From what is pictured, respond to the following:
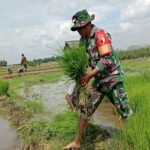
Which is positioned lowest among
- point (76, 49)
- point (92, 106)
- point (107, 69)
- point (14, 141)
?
point (14, 141)

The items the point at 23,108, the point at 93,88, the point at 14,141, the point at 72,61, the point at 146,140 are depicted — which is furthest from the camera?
the point at 23,108

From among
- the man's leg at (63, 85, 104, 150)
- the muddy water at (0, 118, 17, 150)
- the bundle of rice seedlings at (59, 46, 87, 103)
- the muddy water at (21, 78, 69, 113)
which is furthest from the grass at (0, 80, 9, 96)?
the bundle of rice seedlings at (59, 46, 87, 103)

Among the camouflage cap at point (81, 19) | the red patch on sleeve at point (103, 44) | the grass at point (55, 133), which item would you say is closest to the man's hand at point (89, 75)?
the red patch on sleeve at point (103, 44)

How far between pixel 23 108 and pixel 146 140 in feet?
17.2

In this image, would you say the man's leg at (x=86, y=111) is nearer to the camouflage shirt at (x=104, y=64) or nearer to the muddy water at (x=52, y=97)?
the camouflage shirt at (x=104, y=64)

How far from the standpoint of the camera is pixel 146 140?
3742mm

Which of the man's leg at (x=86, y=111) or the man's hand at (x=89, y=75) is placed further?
the man's leg at (x=86, y=111)

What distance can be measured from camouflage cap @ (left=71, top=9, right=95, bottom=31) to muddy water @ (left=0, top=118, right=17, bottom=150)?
2.25 metres

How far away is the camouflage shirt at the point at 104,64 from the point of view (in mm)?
4215

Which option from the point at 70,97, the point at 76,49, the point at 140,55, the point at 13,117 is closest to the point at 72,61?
the point at 76,49

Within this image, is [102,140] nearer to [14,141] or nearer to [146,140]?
[146,140]

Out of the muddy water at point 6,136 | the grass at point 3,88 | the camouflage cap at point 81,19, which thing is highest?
the camouflage cap at point 81,19

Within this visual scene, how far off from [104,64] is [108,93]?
0.45m

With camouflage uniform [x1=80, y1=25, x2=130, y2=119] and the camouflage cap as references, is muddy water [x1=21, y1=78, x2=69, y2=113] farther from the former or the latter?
the camouflage cap
